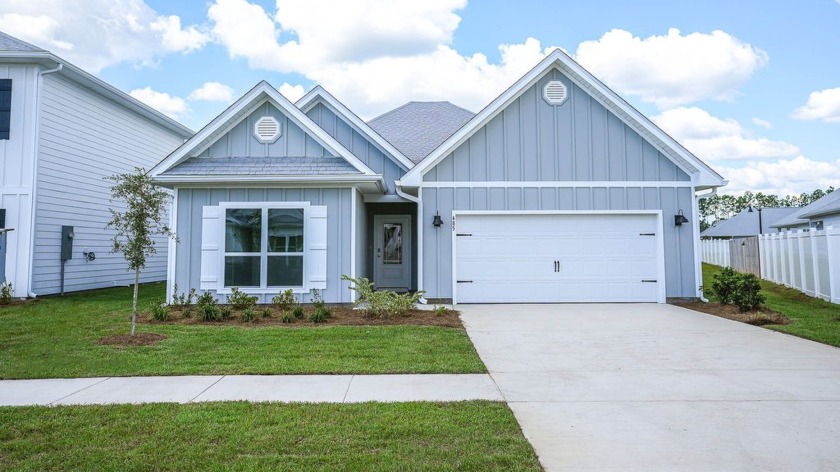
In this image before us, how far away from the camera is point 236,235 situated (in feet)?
34.3

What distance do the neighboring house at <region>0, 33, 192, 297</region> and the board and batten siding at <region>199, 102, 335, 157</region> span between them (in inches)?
184

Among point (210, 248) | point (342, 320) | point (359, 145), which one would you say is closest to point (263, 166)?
point (210, 248)

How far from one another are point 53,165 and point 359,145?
7.95 metres

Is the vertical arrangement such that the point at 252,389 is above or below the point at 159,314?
below

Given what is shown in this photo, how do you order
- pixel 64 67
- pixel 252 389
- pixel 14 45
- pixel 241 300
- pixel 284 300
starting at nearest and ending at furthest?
pixel 252 389, pixel 241 300, pixel 284 300, pixel 14 45, pixel 64 67

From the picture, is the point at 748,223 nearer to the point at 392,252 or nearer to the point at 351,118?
the point at 392,252

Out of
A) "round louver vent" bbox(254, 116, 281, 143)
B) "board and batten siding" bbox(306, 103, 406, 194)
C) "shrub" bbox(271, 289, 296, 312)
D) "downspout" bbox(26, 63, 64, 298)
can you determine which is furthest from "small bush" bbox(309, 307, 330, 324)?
"downspout" bbox(26, 63, 64, 298)

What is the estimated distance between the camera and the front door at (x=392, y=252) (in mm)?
14750

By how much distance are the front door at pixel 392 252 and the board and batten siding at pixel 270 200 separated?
420cm

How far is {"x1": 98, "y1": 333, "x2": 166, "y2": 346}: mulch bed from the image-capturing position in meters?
6.65

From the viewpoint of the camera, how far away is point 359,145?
13.2 metres

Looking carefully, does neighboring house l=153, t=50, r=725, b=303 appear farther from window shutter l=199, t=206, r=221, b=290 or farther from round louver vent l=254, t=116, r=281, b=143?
window shutter l=199, t=206, r=221, b=290

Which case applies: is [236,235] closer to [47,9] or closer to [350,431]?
[350,431]

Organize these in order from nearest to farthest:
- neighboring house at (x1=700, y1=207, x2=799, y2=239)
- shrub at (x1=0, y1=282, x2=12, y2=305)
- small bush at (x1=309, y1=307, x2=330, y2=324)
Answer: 1. small bush at (x1=309, y1=307, x2=330, y2=324)
2. shrub at (x1=0, y1=282, x2=12, y2=305)
3. neighboring house at (x1=700, y1=207, x2=799, y2=239)
